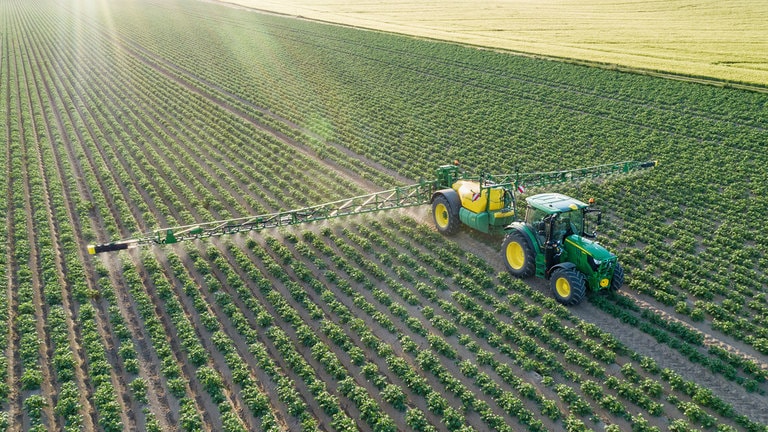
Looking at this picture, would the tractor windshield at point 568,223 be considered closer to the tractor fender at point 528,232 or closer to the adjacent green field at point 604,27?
the tractor fender at point 528,232

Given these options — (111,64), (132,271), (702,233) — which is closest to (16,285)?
(132,271)

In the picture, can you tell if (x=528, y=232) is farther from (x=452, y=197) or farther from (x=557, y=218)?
(x=452, y=197)

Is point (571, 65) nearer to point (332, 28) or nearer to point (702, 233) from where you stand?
point (702, 233)

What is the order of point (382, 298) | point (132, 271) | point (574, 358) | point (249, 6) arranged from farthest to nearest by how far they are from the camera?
1. point (249, 6)
2. point (132, 271)
3. point (382, 298)
4. point (574, 358)

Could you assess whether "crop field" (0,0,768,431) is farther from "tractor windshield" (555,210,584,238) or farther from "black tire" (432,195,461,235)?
"tractor windshield" (555,210,584,238)

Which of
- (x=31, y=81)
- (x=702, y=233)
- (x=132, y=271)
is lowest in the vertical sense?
(x=702, y=233)

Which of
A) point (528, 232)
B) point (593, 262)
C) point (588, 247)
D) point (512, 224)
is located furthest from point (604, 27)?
point (593, 262)
